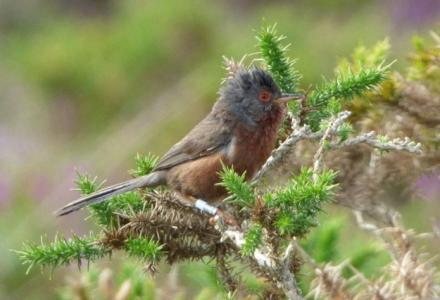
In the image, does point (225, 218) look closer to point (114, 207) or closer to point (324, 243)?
point (114, 207)

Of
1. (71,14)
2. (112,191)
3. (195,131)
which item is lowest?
(112,191)

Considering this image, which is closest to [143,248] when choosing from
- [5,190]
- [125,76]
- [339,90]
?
[339,90]

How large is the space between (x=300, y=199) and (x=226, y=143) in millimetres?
1987

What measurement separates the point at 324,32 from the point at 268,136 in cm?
681

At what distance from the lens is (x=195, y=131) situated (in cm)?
543

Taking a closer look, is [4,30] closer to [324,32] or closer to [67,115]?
[67,115]

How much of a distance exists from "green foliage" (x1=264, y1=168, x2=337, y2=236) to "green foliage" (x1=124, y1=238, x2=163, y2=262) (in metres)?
0.47

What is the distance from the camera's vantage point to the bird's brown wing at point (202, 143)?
5258 mm

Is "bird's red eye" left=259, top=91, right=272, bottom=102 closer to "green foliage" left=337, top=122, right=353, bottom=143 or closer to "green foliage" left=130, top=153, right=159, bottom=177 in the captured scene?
"green foliage" left=130, top=153, right=159, bottom=177

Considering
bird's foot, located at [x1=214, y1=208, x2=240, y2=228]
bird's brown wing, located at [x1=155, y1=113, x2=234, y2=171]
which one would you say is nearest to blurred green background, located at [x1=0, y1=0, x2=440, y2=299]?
bird's brown wing, located at [x1=155, y1=113, x2=234, y2=171]

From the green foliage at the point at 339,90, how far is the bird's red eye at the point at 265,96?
0.99 metres

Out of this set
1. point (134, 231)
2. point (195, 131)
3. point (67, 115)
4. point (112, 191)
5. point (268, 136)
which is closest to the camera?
point (134, 231)

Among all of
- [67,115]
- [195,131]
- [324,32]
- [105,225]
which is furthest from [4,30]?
[105,225]

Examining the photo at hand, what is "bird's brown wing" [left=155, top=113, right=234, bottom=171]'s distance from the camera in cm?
526
